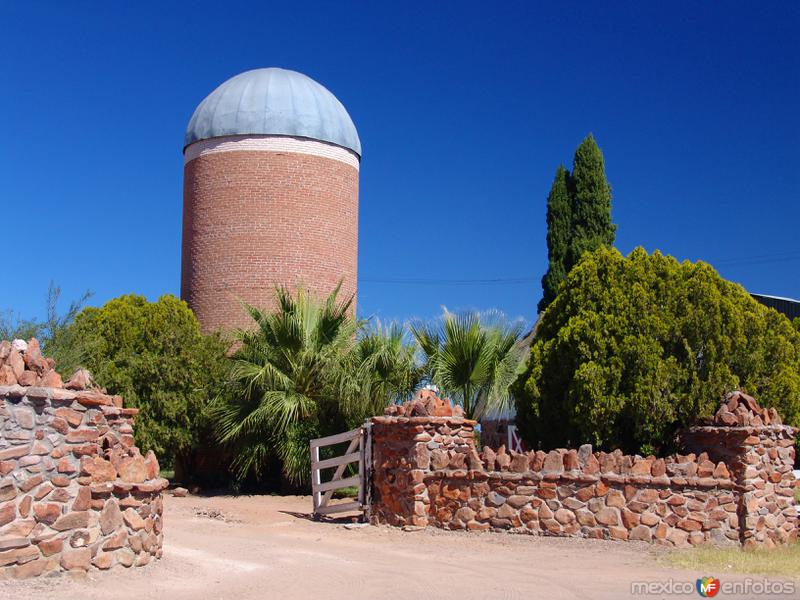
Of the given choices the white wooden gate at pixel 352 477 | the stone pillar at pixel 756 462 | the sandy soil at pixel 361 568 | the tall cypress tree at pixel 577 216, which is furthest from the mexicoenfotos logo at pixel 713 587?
the tall cypress tree at pixel 577 216

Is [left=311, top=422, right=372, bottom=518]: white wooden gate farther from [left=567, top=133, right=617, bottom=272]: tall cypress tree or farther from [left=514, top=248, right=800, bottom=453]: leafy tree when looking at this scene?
[left=567, top=133, right=617, bottom=272]: tall cypress tree

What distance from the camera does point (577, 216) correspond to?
26.4 meters

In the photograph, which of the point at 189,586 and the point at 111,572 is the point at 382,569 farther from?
the point at 111,572

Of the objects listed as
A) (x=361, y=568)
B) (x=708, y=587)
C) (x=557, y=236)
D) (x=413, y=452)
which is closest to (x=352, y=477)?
(x=413, y=452)

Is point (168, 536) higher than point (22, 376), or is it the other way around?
point (22, 376)

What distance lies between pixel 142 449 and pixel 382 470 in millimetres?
8165

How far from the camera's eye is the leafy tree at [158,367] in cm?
1989

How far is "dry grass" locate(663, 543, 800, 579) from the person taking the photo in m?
9.54

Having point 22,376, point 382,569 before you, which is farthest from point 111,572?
point 382,569

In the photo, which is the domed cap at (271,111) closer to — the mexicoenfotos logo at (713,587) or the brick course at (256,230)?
the brick course at (256,230)

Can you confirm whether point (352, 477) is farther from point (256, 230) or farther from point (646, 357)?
point (256, 230)

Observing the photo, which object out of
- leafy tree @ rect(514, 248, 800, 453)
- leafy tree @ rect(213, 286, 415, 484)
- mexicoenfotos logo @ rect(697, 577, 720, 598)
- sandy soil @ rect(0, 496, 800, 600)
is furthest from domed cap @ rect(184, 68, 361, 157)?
mexicoenfotos logo @ rect(697, 577, 720, 598)

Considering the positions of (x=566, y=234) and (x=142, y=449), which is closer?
(x=142, y=449)

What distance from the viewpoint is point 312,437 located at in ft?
59.7
